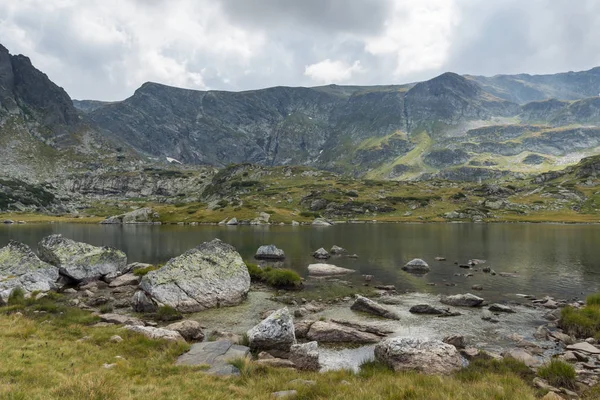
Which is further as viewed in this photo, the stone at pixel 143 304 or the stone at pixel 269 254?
the stone at pixel 269 254

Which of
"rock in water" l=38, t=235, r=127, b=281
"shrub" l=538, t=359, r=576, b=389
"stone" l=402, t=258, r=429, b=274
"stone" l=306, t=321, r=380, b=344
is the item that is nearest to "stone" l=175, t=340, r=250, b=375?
"stone" l=306, t=321, r=380, b=344

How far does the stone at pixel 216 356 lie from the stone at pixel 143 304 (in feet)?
43.6

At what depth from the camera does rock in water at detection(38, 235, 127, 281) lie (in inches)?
1736

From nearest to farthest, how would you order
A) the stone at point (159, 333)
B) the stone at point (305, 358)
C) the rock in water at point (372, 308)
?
1. the stone at point (305, 358)
2. the stone at point (159, 333)
3. the rock in water at point (372, 308)

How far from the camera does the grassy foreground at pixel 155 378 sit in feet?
40.8

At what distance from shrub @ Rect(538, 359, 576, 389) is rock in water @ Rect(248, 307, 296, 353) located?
45.6 ft

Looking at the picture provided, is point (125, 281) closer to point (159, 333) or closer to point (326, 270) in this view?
point (159, 333)

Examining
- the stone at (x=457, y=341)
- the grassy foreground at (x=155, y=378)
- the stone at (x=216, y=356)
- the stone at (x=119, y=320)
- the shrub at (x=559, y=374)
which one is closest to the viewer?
the grassy foreground at (x=155, y=378)

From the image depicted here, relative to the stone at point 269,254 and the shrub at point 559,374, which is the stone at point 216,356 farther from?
the stone at point 269,254

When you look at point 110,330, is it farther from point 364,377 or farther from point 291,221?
point 291,221

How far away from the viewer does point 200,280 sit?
3616cm

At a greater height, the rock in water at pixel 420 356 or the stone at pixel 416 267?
the rock in water at pixel 420 356

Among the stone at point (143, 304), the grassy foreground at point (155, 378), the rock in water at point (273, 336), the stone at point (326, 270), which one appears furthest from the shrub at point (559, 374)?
the stone at point (326, 270)

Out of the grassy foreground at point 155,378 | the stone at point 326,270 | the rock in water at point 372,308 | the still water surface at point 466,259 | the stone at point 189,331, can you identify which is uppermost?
the grassy foreground at point 155,378
